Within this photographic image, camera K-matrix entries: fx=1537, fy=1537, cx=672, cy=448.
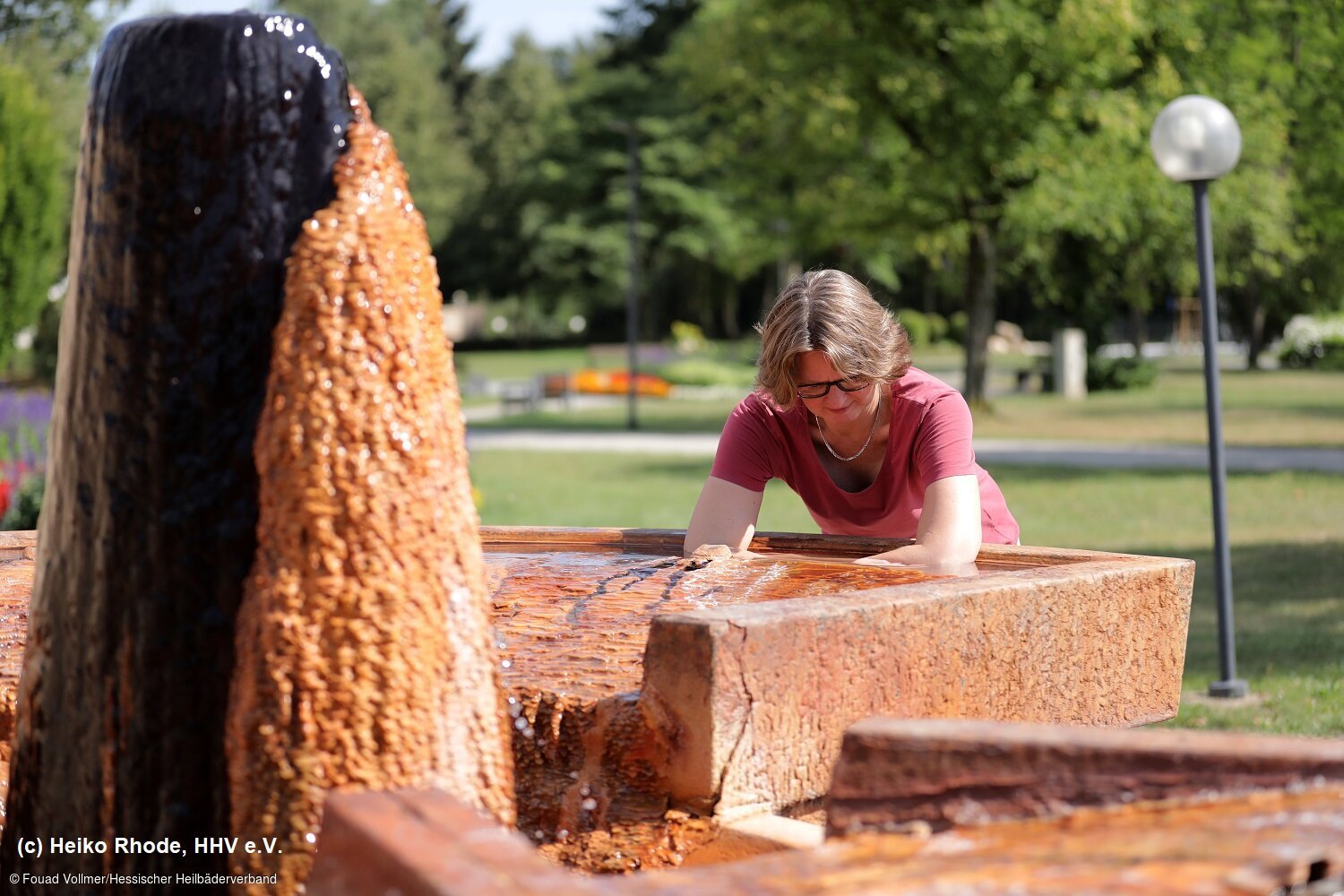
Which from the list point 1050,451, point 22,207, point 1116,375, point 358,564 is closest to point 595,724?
point 358,564

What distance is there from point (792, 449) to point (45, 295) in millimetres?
21197

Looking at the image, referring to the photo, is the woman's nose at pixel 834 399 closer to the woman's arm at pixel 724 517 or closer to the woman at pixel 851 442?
the woman at pixel 851 442

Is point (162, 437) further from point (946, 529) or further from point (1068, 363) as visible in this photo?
point (1068, 363)

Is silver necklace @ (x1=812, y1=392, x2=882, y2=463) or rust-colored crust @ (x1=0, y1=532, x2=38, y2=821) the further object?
silver necklace @ (x1=812, y1=392, x2=882, y2=463)

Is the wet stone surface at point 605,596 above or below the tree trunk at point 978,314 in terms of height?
below

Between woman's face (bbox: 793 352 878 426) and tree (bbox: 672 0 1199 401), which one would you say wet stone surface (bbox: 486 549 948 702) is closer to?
woman's face (bbox: 793 352 878 426)

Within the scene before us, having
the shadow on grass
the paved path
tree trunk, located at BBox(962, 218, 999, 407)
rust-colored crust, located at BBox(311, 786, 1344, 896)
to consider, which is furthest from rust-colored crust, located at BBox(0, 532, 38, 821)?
tree trunk, located at BBox(962, 218, 999, 407)

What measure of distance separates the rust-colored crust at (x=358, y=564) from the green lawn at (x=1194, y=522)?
5.18m

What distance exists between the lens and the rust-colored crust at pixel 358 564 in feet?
6.59

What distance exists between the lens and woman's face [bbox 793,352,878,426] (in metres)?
3.98

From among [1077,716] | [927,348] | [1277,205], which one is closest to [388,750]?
[1077,716]

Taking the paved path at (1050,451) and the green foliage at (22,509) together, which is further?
the paved path at (1050,451)

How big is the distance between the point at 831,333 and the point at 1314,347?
150ft

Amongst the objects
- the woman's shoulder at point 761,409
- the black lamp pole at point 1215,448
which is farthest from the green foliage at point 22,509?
the black lamp pole at point 1215,448
